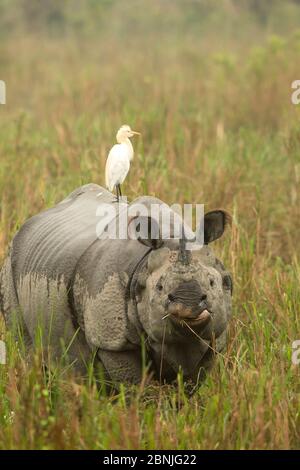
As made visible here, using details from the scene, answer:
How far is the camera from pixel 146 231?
349 centimetres

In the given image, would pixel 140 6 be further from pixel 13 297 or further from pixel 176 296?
pixel 176 296

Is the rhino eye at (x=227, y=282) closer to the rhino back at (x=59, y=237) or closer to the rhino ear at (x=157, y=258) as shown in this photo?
the rhino ear at (x=157, y=258)

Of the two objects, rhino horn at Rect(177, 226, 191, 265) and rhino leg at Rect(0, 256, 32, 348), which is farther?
rhino leg at Rect(0, 256, 32, 348)

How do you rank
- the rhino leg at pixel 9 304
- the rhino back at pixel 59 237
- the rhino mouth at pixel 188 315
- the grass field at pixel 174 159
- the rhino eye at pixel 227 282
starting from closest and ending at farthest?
the rhino mouth at pixel 188 315, the grass field at pixel 174 159, the rhino eye at pixel 227 282, the rhino back at pixel 59 237, the rhino leg at pixel 9 304

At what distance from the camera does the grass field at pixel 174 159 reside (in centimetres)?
333

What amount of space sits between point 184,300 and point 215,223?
1.33 ft

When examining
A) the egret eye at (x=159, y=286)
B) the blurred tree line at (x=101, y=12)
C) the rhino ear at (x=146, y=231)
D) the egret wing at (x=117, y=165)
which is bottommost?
the egret eye at (x=159, y=286)

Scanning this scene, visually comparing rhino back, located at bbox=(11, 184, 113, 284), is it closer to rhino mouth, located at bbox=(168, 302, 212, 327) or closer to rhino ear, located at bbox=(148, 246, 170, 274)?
rhino ear, located at bbox=(148, 246, 170, 274)

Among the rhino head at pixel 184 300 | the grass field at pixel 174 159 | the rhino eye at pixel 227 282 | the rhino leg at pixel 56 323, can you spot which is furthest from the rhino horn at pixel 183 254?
the rhino leg at pixel 56 323

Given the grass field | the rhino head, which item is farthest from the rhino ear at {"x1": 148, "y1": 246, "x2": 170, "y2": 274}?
the grass field

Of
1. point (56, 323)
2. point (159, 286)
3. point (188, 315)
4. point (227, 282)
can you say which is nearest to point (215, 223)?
point (227, 282)

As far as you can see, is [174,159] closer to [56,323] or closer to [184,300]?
[56,323]

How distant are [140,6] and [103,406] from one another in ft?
40.7

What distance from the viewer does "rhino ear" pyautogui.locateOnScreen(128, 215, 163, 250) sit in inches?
136
